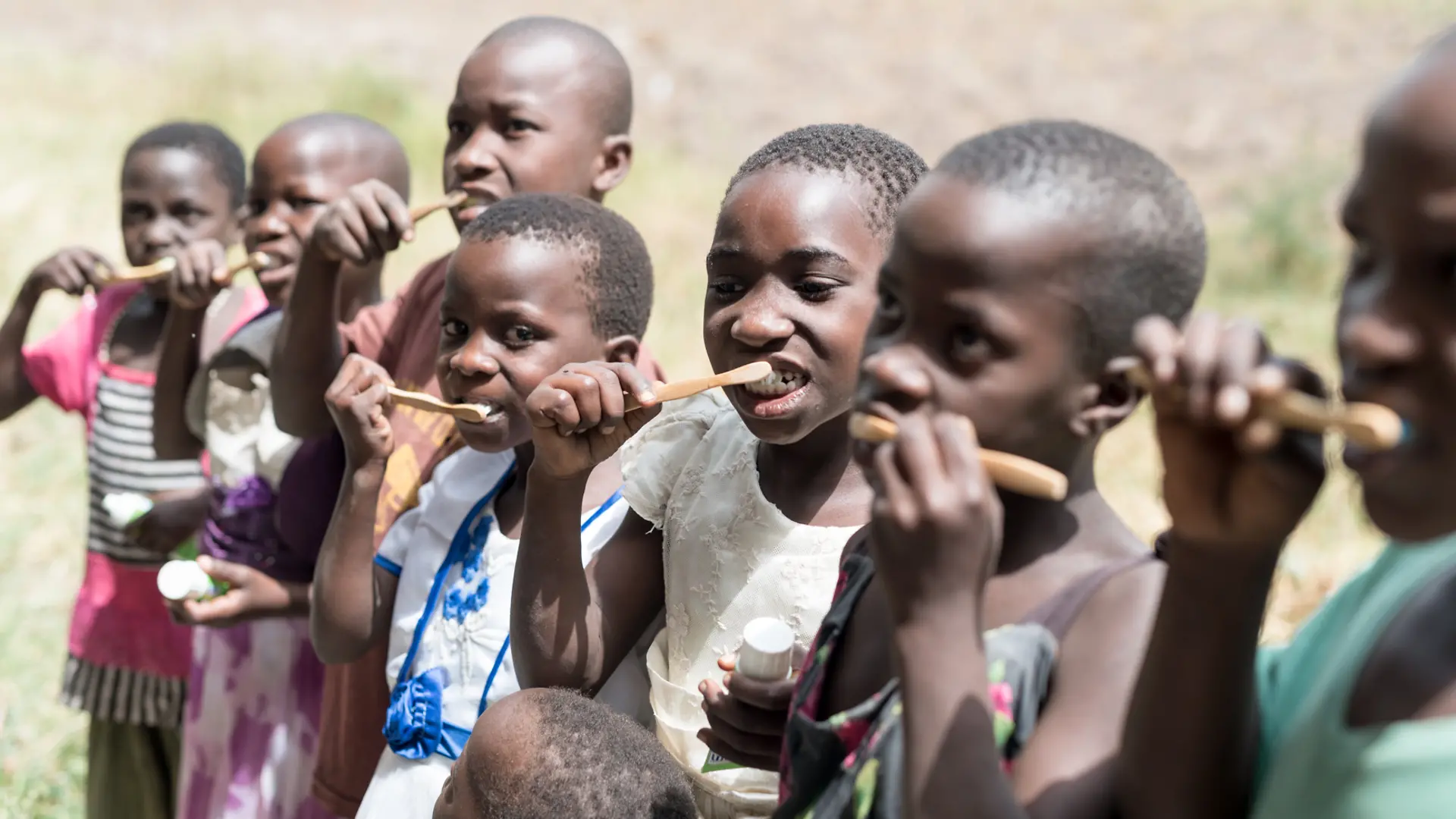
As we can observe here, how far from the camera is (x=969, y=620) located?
1.18 m

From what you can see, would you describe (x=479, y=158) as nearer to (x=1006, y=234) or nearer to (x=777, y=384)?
(x=777, y=384)

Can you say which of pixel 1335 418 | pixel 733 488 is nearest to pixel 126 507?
pixel 733 488

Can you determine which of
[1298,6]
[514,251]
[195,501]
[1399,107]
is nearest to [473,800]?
[514,251]

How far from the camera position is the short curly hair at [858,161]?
1967 mm

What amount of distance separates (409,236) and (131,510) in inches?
36.1

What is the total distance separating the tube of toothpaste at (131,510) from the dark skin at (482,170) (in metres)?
0.43

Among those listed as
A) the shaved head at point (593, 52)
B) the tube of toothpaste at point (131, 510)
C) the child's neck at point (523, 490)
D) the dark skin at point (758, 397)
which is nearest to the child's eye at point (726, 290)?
the dark skin at point (758, 397)

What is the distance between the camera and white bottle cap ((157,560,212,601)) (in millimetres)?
2547

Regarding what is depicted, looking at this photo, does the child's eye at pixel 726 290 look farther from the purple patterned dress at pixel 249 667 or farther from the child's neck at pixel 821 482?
the purple patterned dress at pixel 249 667

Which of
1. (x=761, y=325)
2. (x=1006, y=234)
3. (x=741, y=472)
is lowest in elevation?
(x=741, y=472)

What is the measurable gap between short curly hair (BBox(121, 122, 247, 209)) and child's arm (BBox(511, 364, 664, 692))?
2018mm

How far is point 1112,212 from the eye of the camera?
1.32 m

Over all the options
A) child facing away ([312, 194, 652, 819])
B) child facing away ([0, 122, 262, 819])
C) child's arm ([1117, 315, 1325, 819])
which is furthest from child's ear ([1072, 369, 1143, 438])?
child facing away ([0, 122, 262, 819])

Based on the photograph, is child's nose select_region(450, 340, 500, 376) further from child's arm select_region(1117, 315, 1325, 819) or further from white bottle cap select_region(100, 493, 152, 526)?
child's arm select_region(1117, 315, 1325, 819)
